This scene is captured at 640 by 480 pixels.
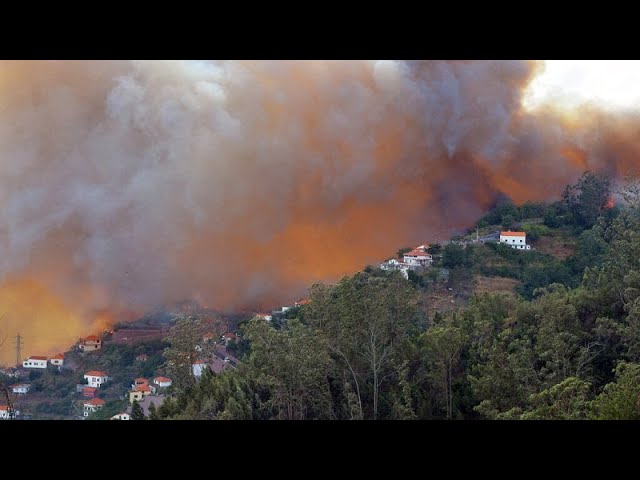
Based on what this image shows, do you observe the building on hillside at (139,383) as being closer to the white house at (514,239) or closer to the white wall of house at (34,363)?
the white wall of house at (34,363)

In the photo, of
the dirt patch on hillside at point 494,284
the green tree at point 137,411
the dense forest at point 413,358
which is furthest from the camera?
the dirt patch on hillside at point 494,284

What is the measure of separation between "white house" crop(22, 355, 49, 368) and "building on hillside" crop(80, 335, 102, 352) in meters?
0.44

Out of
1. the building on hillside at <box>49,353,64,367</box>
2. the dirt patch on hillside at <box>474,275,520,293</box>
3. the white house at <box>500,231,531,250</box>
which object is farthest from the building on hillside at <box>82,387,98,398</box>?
the white house at <box>500,231,531,250</box>

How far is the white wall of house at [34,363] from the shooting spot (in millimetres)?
8641

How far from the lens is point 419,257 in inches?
391

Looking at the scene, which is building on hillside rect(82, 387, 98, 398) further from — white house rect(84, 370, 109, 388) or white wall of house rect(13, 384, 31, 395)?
white wall of house rect(13, 384, 31, 395)

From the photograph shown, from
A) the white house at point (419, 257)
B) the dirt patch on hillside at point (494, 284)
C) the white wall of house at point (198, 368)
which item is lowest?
the white wall of house at point (198, 368)

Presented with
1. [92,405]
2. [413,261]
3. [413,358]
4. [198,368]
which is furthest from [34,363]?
[413,261]

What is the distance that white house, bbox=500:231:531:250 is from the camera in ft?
34.4

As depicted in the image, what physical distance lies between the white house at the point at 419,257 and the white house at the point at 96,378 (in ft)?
13.1

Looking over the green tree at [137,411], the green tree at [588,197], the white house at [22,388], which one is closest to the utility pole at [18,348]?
the white house at [22,388]

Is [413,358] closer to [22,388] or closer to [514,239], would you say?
[514,239]

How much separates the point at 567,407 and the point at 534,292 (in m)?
3.36

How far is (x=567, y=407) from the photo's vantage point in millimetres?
6227
